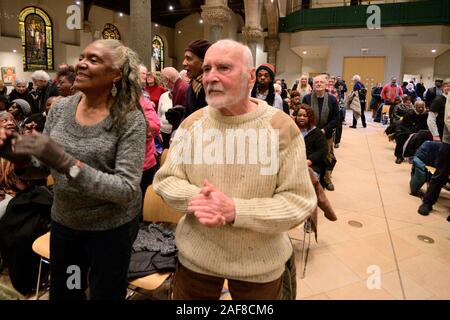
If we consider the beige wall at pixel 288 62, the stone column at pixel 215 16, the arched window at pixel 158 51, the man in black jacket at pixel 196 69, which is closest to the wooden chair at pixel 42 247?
the man in black jacket at pixel 196 69

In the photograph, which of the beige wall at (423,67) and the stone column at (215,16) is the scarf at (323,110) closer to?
the stone column at (215,16)

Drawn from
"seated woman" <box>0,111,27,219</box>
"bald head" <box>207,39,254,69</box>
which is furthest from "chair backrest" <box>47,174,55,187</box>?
"bald head" <box>207,39,254,69</box>

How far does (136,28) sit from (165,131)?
8.43 feet

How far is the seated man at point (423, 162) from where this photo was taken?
16.8ft

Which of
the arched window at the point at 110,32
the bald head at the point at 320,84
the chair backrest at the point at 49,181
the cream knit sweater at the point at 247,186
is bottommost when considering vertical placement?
the chair backrest at the point at 49,181

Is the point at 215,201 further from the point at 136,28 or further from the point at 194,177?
the point at 136,28

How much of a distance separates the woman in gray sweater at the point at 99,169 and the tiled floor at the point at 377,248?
1.71 m

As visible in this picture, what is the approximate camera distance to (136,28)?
5605 millimetres

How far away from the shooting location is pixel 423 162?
5223 mm

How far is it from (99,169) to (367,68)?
65.2ft

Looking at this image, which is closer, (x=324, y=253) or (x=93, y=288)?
(x=93, y=288)

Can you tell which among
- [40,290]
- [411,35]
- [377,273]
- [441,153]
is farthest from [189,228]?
[411,35]

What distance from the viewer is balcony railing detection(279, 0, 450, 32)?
53.9ft

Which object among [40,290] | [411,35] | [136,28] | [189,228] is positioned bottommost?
[40,290]
